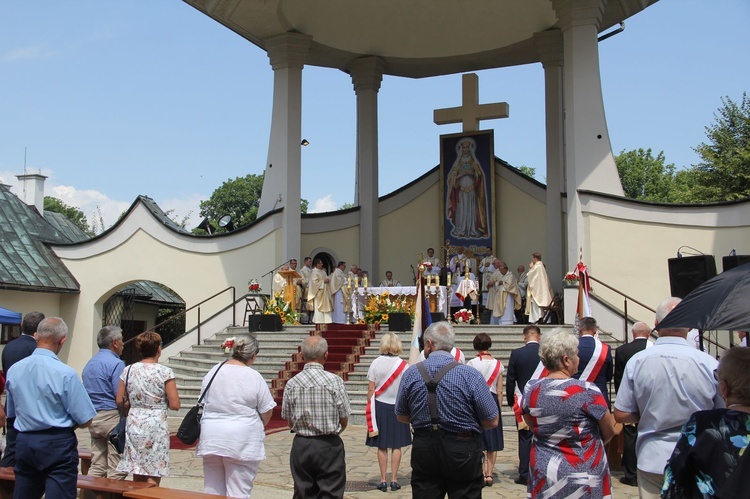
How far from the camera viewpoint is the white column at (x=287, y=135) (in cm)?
2133

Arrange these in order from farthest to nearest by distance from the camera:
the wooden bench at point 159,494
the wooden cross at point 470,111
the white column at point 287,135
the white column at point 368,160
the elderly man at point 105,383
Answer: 1. the white column at point 368,160
2. the wooden cross at point 470,111
3. the white column at point 287,135
4. the elderly man at point 105,383
5. the wooden bench at point 159,494

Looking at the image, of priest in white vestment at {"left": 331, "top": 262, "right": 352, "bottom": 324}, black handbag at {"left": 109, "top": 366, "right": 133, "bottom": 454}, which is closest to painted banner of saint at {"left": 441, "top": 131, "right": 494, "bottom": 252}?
priest in white vestment at {"left": 331, "top": 262, "right": 352, "bottom": 324}

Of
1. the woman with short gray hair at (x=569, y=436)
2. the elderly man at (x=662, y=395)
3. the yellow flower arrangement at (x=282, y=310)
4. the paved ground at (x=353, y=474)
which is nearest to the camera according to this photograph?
the woman with short gray hair at (x=569, y=436)

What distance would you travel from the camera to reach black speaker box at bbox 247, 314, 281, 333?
18594mm

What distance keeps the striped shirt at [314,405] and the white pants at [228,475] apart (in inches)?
17.8

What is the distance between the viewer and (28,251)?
22.8 meters

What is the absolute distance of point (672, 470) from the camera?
3666mm

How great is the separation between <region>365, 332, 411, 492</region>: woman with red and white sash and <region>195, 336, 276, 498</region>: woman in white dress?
2.54m

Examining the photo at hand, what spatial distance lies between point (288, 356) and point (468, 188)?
9.13 metres

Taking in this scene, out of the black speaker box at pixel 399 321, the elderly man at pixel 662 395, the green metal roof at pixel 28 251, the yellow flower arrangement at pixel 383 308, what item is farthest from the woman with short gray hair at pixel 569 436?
the green metal roof at pixel 28 251

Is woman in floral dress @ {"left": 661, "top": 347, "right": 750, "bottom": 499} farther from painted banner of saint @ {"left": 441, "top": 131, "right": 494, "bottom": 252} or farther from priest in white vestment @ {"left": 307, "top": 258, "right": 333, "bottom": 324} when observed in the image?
painted banner of saint @ {"left": 441, "top": 131, "right": 494, "bottom": 252}

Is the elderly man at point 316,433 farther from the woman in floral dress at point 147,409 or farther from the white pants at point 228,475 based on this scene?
the woman in floral dress at point 147,409

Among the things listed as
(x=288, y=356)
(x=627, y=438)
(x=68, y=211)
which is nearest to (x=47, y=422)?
(x=627, y=438)

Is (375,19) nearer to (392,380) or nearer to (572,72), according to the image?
(572,72)
